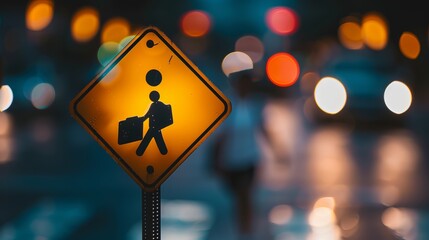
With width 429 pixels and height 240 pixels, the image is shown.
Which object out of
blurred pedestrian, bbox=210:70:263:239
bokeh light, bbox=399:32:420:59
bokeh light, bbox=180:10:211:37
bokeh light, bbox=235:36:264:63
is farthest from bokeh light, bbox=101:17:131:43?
blurred pedestrian, bbox=210:70:263:239

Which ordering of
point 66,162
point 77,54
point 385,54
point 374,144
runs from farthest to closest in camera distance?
point 77,54 → point 385,54 → point 374,144 → point 66,162

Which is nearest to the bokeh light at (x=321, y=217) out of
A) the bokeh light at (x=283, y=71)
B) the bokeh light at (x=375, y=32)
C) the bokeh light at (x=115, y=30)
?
the bokeh light at (x=375, y=32)

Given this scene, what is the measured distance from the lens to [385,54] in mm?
24391

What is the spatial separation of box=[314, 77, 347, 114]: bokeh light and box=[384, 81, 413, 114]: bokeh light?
3.35ft

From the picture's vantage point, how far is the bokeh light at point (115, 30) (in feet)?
105

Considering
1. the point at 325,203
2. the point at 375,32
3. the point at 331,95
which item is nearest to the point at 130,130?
the point at 325,203

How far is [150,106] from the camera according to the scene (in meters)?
5.24

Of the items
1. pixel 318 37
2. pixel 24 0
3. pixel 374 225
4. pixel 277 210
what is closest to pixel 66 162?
pixel 277 210

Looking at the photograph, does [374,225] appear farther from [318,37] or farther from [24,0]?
[318,37]

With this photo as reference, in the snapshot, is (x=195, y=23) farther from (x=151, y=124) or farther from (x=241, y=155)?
(x=151, y=124)

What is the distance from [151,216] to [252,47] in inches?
1512

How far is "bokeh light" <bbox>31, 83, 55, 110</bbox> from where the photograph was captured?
26188mm

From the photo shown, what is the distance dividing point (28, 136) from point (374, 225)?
11860 millimetres

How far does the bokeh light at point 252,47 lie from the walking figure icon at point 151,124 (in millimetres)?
32748
